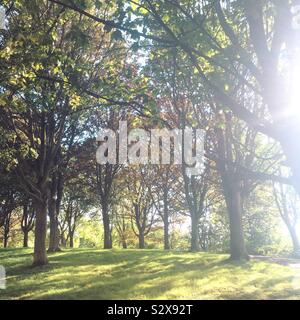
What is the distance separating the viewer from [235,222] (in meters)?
22.5

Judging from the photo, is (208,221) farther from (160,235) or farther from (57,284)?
(57,284)

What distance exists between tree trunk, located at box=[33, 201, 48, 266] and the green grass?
1.95ft

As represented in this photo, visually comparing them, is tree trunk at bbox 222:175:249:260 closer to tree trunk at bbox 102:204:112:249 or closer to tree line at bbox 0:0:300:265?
tree line at bbox 0:0:300:265

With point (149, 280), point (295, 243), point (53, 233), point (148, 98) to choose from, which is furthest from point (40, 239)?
point (295, 243)

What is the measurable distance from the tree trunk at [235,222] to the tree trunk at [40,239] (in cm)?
1011

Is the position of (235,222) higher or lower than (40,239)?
higher

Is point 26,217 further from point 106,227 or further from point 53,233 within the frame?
point 53,233

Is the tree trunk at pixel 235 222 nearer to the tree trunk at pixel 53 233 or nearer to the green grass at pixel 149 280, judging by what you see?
the green grass at pixel 149 280

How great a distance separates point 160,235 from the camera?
66.6 metres

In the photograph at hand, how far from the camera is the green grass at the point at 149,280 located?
491 inches

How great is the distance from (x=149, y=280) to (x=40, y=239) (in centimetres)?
689

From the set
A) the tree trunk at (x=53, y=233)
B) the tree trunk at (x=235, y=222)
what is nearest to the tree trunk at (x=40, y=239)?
the tree trunk at (x=53, y=233)

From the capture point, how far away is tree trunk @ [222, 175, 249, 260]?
72.5 feet
